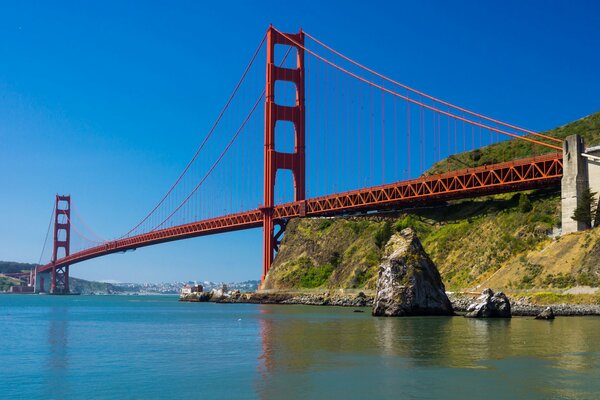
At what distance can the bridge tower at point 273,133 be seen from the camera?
99.3 meters

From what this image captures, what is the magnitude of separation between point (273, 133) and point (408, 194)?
26.5 metres

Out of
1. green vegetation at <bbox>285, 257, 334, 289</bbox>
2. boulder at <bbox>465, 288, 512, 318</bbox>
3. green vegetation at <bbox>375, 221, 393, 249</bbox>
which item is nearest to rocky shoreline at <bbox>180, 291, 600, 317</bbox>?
boulder at <bbox>465, 288, 512, 318</bbox>

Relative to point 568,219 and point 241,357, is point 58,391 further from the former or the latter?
point 568,219

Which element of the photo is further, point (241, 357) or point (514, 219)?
point (514, 219)

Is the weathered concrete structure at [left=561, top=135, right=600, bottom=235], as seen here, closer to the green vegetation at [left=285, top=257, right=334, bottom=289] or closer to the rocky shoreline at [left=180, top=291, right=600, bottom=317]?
the rocky shoreline at [left=180, top=291, right=600, bottom=317]

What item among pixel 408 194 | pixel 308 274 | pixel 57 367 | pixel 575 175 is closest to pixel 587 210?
pixel 575 175

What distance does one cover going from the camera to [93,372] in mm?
24453

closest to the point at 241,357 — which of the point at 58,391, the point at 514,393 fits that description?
the point at 58,391

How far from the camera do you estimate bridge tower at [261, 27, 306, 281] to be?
9931 centimetres

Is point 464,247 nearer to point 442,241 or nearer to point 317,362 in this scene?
point 442,241

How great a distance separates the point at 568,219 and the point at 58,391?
161 feet

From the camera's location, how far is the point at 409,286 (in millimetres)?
Result: 49562

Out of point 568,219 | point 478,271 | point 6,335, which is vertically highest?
point 568,219

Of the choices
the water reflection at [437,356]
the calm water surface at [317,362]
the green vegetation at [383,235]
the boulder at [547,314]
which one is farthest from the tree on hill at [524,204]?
the calm water surface at [317,362]
